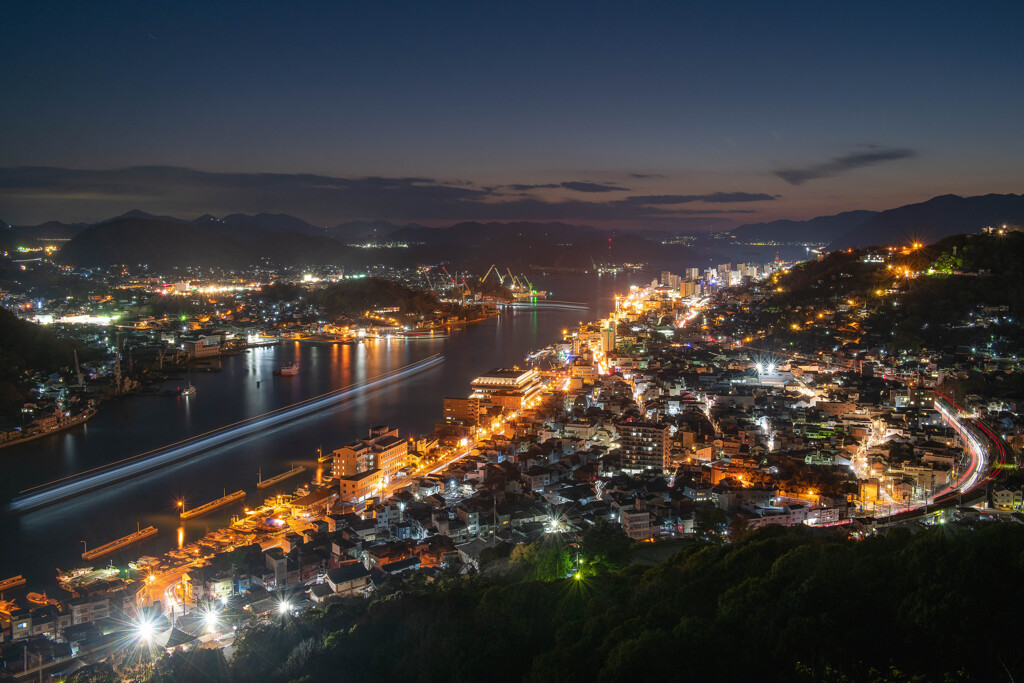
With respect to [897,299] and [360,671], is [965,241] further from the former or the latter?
[360,671]

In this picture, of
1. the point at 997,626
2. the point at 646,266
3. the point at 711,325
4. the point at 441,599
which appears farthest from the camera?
the point at 646,266

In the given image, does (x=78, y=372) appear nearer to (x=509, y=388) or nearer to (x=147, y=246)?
(x=509, y=388)

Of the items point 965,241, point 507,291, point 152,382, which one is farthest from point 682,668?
point 507,291

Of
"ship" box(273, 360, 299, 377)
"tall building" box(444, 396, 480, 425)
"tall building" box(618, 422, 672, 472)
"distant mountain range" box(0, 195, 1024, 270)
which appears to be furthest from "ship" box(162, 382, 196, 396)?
"distant mountain range" box(0, 195, 1024, 270)

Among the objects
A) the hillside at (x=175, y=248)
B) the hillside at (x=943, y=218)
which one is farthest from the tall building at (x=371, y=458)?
the hillside at (x=175, y=248)

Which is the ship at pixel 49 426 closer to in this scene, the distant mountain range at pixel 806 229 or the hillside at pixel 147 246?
the hillside at pixel 147 246

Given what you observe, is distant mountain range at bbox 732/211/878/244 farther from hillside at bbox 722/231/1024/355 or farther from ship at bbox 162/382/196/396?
ship at bbox 162/382/196/396

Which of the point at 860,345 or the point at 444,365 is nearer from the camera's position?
the point at 860,345
